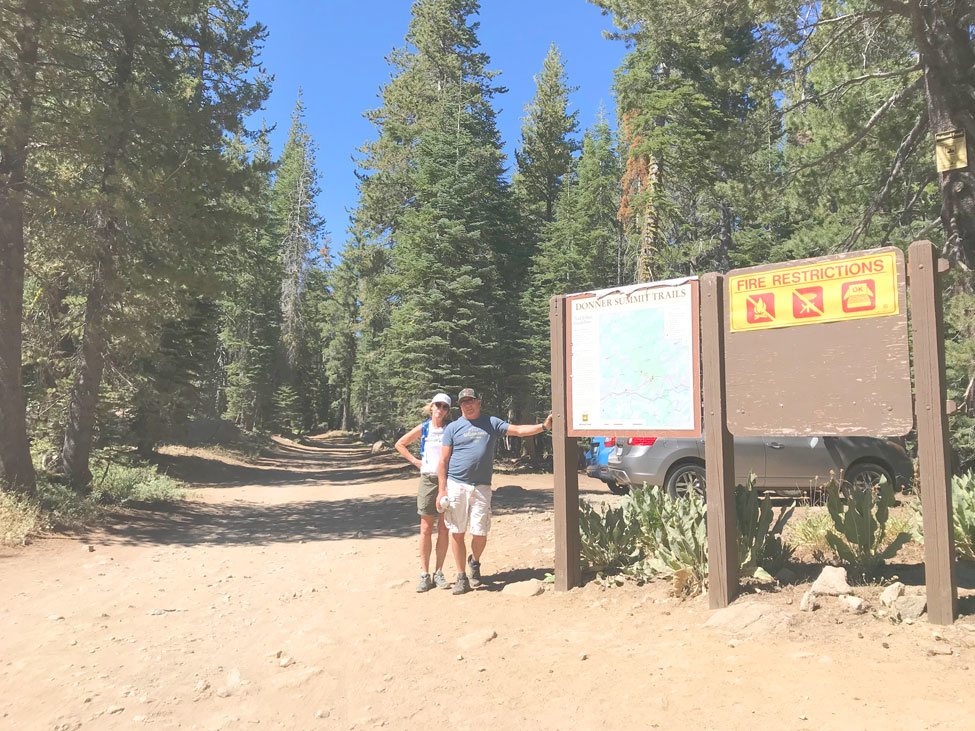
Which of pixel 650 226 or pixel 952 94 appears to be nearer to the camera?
pixel 952 94

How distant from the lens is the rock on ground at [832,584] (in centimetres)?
471

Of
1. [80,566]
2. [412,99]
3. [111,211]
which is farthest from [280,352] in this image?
[80,566]

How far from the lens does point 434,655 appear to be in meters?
4.88

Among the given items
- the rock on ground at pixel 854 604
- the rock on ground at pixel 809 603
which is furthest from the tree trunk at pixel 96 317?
the rock on ground at pixel 854 604

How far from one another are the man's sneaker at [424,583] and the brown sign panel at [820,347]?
3.29 meters

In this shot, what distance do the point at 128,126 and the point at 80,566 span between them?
23.9ft

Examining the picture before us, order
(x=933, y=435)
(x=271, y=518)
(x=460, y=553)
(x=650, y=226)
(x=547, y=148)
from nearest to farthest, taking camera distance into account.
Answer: (x=933, y=435) → (x=460, y=553) → (x=271, y=518) → (x=650, y=226) → (x=547, y=148)

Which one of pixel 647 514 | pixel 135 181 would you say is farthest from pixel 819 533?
pixel 135 181

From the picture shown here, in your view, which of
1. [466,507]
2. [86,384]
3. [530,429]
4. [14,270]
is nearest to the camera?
[530,429]

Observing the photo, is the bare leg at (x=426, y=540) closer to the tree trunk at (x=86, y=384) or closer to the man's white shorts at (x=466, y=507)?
the man's white shorts at (x=466, y=507)

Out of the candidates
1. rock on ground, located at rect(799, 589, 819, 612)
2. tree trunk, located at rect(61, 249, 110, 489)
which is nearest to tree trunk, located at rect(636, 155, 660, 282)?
tree trunk, located at rect(61, 249, 110, 489)

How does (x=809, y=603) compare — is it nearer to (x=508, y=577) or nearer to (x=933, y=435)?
(x=933, y=435)

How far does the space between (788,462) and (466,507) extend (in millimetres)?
6296

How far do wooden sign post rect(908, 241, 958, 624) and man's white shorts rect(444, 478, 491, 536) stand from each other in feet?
11.4
